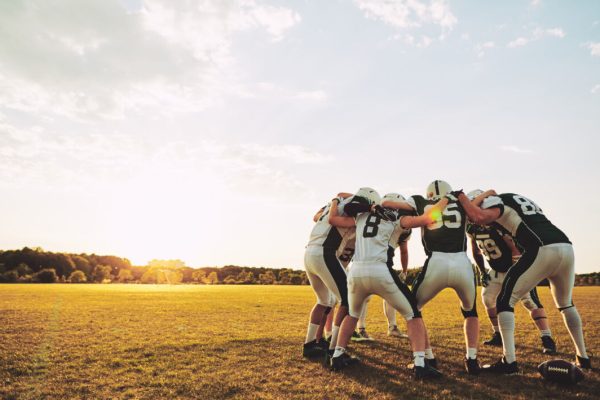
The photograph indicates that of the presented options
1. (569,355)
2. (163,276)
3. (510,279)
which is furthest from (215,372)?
(163,276)

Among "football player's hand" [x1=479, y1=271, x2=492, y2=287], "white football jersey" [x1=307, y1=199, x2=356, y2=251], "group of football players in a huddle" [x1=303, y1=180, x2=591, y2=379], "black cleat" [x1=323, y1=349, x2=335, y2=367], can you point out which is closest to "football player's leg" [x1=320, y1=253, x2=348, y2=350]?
"group of football players in a huddle" [x1=303, y1=180, x2=591, y2=379]

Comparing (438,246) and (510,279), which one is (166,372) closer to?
(438,246)

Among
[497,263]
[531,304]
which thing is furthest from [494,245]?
[531,304]

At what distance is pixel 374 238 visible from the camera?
20.8ft

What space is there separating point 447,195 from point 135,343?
694cm

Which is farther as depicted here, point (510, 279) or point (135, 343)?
point (135, 343)

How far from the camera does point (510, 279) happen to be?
6.53 metres

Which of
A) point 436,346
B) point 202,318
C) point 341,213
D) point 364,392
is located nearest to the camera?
point 364,392

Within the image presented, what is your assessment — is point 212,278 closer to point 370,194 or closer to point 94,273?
point 94,273

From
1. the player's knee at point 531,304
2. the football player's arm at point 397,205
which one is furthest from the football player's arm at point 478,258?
the football player's arm at point 397,205

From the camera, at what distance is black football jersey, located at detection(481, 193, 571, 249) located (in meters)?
6.50

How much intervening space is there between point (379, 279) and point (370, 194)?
68.5 inches

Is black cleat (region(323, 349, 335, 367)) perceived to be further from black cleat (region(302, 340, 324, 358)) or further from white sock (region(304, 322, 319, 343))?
white sock (region(304, 322, 319, 343))

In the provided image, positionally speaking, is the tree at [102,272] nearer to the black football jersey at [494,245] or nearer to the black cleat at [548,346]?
the black football jersey at [494,245]
